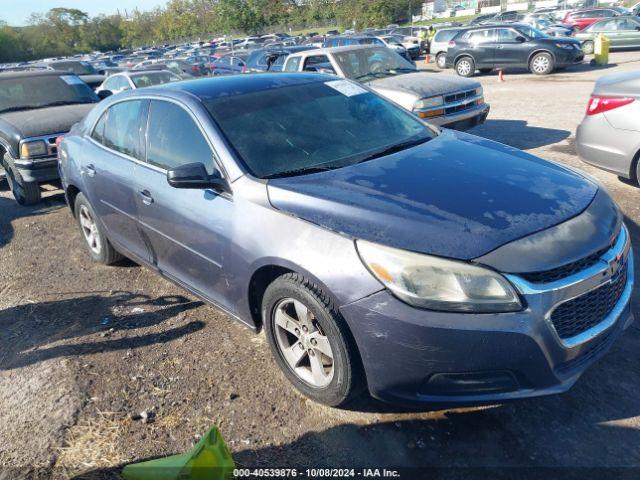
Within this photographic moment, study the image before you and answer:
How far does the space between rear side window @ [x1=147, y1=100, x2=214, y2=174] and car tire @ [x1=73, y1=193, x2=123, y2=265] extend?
135 cm

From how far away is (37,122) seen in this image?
7422mm

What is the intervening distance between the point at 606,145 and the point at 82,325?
5332mm

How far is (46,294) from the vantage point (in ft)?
15.9

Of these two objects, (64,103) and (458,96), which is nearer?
(64,103)

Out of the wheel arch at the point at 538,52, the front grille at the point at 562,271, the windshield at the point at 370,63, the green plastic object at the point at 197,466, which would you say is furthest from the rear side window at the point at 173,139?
the wheel arch at the point at 538,52

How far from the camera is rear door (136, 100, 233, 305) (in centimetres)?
336

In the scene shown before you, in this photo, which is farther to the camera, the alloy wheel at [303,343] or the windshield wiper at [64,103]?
the windshield wiper at [64,103]

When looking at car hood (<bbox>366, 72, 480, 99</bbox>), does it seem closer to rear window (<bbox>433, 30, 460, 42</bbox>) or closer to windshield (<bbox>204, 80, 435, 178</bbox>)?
windshield (<bbox>204, 80, 435, 178</bbox>)

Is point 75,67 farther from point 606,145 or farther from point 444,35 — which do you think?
point 606,145

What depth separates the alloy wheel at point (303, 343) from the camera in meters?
2.89

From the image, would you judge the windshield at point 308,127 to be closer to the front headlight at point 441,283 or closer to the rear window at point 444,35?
the front headlight at point 441,283

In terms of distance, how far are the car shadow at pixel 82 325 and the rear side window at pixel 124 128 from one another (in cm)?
122

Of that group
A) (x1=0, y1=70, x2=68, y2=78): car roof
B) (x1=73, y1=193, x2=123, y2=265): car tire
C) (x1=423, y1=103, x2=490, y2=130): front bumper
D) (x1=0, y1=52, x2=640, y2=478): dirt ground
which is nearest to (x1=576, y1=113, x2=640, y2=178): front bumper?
(x1=0, y1=52, x2=640, y2=478): dirt ground

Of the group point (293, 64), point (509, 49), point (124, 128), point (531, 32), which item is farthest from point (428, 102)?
point (531, 32)
